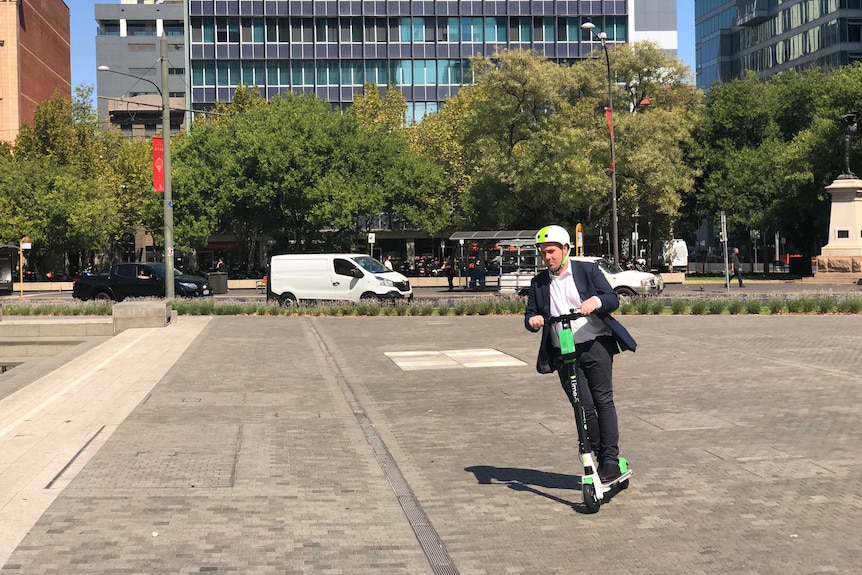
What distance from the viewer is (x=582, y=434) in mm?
6488

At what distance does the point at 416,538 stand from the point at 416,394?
641 centimetres

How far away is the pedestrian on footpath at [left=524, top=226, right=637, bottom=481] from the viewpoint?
6.46 meters

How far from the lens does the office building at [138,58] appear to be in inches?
4112

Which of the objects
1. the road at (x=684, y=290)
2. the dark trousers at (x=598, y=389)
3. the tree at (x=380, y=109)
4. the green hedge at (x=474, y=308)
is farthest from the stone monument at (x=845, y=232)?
the dark trousers at (x=598, y=389)

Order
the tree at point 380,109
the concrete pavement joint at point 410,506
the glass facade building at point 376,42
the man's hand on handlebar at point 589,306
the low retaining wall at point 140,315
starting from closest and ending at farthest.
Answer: the concrete pavement joint at point 410,506
the man's hand on handlebar at point 589,306
the low retaining wall at point 140,315
the tree at point 380,109
the glass facade building at point 376,42

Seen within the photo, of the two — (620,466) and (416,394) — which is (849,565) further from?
(416,394)

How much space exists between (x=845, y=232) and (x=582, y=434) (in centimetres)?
4187

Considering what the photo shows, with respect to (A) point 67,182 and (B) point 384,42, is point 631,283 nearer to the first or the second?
(A) point 67,182

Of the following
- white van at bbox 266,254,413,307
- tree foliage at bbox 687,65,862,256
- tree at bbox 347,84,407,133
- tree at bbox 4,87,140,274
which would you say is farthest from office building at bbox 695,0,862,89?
white van at bbox 266,254,413,307

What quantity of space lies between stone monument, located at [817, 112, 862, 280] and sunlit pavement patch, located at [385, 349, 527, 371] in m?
31.3

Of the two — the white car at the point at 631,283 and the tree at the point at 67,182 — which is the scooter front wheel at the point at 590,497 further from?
the tree at the point at 67,182

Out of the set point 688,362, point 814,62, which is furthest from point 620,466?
point 814,62

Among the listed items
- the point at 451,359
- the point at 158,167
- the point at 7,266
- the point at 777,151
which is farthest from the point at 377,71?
the point at 451,359

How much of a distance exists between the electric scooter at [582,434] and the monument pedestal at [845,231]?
4063cm
